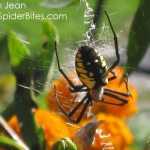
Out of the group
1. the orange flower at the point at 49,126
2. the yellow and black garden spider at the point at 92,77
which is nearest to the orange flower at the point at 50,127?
the orange flower at the point at 49,126

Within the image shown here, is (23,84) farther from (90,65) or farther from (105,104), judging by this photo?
(105,104)

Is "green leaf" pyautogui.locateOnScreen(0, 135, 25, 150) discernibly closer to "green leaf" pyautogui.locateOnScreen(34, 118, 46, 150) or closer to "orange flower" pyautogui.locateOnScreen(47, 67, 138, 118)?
"green leaf" pyautogui.locateOnScreen(34, 118, 46, 150)

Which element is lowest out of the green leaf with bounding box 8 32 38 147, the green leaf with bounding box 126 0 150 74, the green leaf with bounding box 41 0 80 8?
the green leaf with bounding box 8 32 38 147

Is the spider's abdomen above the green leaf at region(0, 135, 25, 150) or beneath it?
above

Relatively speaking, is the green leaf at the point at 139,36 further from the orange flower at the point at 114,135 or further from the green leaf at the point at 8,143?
the green leaf at the point at 8,143

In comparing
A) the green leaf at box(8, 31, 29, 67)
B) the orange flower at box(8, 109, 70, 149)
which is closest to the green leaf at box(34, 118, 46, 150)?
the orange flower at box(8, 109, 70, 149)

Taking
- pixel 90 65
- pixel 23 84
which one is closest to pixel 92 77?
pixel 90 65

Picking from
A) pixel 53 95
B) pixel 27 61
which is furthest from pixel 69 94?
pixel 27 61

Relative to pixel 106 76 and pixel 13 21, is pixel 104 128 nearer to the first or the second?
pixel 106 76
